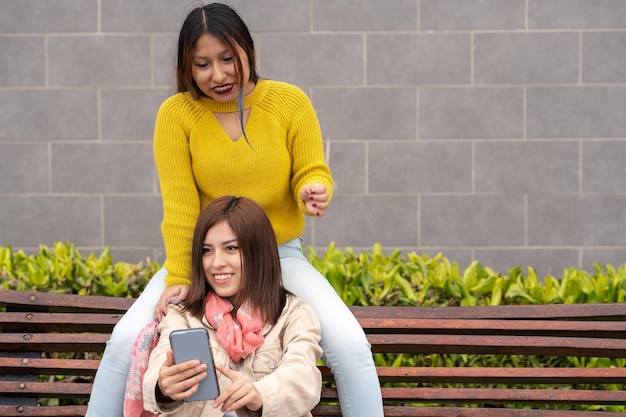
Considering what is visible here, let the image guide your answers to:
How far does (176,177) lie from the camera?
298 cm

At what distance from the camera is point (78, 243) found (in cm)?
530

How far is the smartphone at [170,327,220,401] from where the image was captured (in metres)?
2.36

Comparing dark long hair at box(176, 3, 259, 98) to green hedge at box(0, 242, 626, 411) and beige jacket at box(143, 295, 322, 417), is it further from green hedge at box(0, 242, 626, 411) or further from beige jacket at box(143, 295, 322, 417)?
green hedge at box(0, 242, 626, 411)

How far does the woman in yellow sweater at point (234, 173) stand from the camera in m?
2.78

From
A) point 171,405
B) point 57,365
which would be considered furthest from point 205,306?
point 57,365

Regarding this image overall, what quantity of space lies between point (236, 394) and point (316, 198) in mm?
700

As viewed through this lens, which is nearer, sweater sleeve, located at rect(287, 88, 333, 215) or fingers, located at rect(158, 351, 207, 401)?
fingers, located at rect(158, 351, 207, 401)

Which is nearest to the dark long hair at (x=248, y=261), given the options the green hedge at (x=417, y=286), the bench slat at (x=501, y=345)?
the bench slat at (x=501, y=345)

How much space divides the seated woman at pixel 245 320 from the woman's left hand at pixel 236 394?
0.02 m

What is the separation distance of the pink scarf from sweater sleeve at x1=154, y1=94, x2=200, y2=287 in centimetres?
27

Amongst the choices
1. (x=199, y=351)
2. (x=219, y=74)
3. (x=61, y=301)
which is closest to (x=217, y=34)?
(x=219, y=74)

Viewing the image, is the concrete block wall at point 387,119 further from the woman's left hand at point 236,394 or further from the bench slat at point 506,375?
the woman's left hand at point 236,394

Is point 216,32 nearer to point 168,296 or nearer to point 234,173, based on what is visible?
point 234,173

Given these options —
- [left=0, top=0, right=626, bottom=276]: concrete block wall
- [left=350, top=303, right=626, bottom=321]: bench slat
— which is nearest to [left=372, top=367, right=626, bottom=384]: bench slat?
[left=350, top=303, right=626, bottom=321]: bench slat
